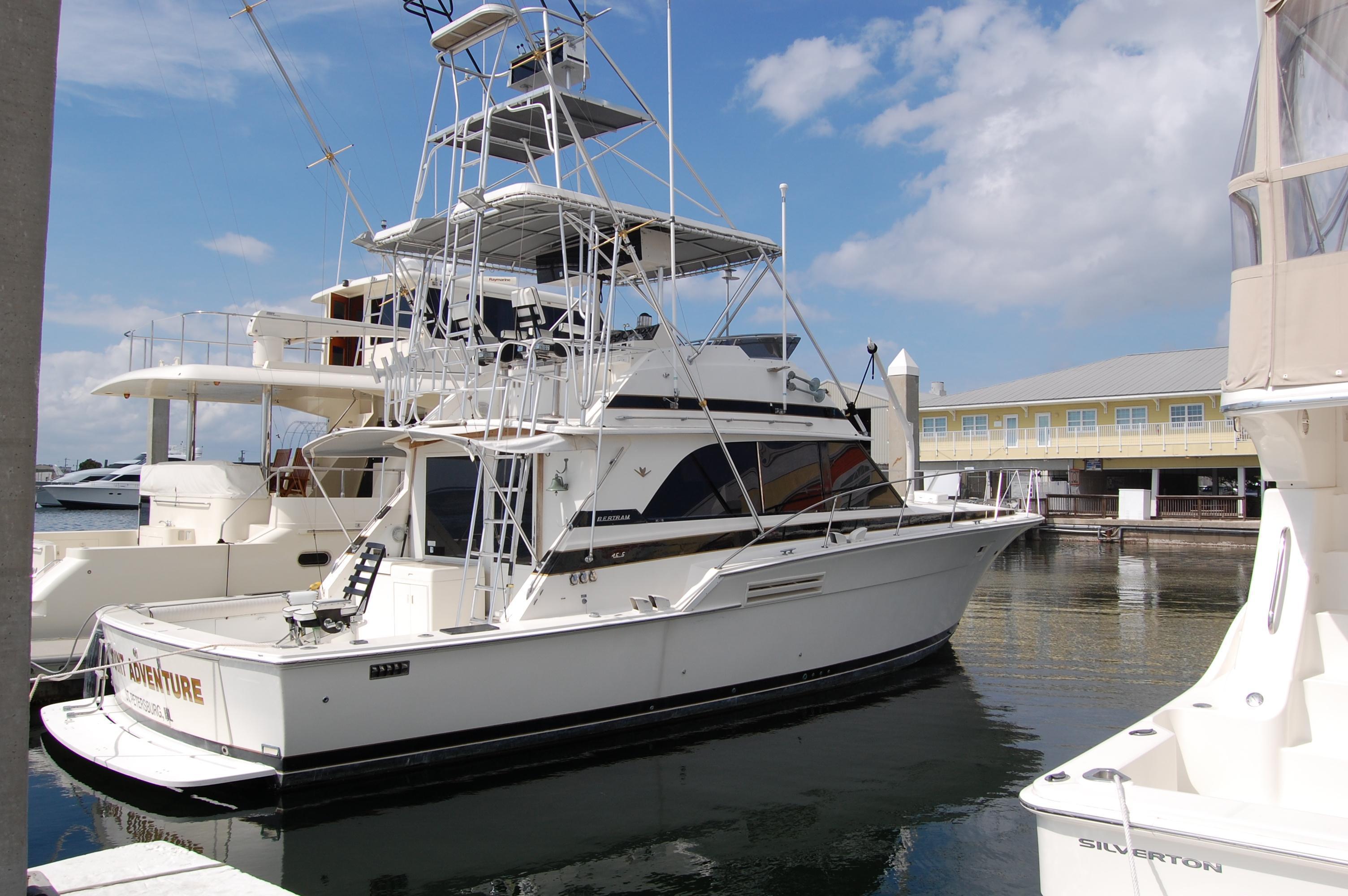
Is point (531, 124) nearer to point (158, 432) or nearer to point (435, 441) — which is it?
point (435, 441)

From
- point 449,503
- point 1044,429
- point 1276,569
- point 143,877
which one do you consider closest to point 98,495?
point 1044,429

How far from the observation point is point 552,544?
791 cm

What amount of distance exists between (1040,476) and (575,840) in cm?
2928

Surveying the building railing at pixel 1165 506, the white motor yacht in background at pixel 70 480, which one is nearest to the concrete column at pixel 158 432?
the building railing at pixel 1165 506

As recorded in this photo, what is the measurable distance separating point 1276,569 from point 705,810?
3.77 metres

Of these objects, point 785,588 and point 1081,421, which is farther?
point 1081,421

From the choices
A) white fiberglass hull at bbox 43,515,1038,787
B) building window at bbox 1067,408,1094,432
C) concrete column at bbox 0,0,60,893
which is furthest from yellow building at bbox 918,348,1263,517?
concrete column at bbox 0,0,60,893

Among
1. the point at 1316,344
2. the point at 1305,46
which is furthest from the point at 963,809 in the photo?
the point at 1305,46

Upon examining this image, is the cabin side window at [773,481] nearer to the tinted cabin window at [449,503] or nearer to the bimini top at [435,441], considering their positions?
the bimini top at [435,441]

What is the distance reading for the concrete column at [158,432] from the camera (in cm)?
1652

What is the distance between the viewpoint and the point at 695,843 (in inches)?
228

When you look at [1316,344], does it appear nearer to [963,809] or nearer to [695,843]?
[963,809]

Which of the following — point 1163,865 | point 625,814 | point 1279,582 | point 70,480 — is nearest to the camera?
point 1163,865

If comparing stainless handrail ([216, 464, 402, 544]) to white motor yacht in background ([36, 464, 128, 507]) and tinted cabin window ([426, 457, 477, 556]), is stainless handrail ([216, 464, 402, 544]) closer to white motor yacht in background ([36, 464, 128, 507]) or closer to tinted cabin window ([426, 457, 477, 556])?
tinted cabin window ([426, 457, 477, 556])
